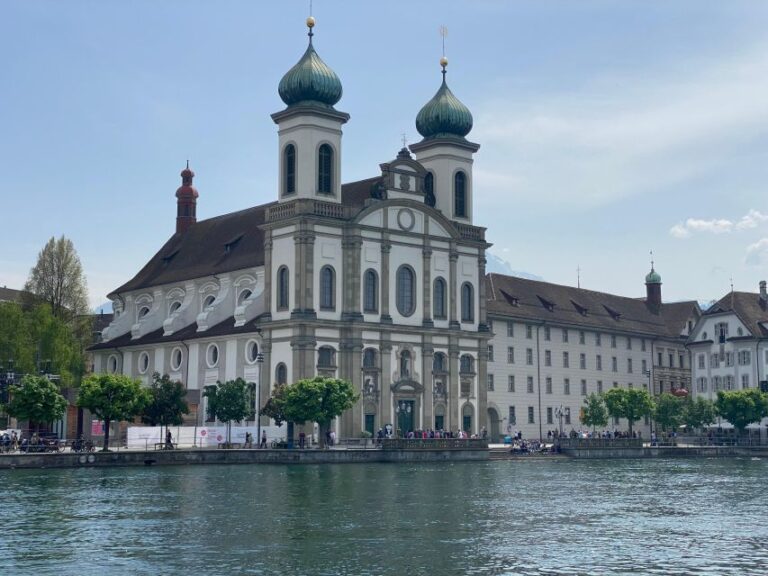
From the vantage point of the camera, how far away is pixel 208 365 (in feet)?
322

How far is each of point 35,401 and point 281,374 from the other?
21.3 meters

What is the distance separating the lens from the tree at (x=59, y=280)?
363 feet

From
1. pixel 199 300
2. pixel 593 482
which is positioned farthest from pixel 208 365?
pixel 593 482

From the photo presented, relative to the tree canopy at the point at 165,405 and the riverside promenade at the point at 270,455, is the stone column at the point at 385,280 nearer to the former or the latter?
the riverside promenade at the point at 270,455

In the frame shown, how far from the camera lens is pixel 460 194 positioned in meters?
103

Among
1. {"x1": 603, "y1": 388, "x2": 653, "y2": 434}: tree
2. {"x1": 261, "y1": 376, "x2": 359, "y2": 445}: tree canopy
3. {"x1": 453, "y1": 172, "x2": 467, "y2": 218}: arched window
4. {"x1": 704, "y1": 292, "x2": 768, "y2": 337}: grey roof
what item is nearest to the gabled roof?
{"x1": 453, "y1": 172, "x2": 467, "y2": 218}: arched window

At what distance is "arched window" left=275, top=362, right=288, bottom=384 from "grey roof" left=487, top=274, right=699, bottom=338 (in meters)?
24.4

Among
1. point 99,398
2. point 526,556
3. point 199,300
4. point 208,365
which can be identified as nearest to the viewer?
point 526,556

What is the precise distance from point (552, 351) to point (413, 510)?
235ft

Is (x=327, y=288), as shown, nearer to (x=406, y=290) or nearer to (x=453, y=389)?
(x=406, y=290)

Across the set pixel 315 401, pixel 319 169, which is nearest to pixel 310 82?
pixel 319 169

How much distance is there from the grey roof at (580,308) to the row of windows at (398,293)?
777cm

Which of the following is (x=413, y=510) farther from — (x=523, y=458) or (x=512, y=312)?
(x=512, y=312)

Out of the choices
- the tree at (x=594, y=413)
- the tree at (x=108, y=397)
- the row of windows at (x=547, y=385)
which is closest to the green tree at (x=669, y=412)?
the tree at (x=594, y=413)
